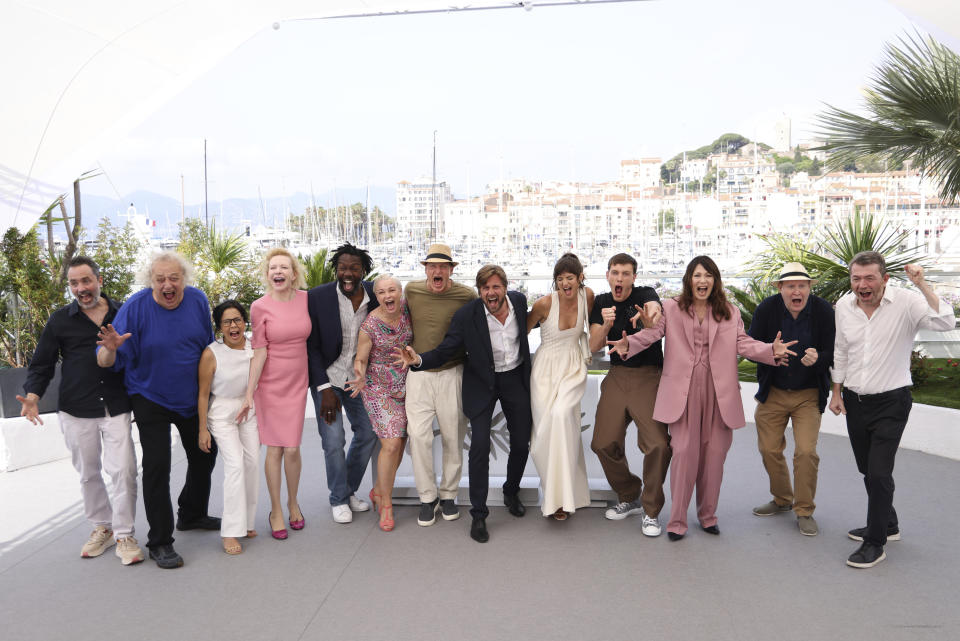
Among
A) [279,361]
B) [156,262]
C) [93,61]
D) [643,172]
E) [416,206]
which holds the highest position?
[643,172]

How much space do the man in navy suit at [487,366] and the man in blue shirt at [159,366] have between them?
3.73 ft

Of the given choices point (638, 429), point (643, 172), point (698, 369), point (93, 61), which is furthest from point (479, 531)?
point (643, 172)

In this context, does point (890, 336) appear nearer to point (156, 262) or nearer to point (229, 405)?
point (229, 405)

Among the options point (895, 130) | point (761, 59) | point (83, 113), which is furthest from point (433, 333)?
point (761, 59)

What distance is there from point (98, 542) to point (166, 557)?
48cm

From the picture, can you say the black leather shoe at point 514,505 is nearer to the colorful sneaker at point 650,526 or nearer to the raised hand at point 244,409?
the colorful sneaker at point 650,526

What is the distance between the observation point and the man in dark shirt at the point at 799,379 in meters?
3.94

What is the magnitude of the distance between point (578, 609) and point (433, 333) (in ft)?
5.41

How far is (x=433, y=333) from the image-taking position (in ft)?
13.6

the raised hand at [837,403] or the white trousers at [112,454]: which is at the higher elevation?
the raised hand at [837,403]

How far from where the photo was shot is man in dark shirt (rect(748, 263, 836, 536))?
394 cm

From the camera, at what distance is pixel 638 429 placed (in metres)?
3.98

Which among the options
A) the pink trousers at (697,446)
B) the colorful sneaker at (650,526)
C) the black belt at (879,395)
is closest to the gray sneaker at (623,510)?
the colorful sneaker at (650,526)

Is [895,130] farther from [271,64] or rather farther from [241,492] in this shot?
[271,64]
